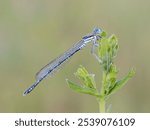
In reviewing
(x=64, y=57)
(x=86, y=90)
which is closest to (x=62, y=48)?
(x=64, y=57)

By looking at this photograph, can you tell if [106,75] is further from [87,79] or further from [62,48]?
[62,48]

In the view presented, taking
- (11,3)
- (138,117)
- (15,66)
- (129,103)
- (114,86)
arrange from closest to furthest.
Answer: (114,86) → (138,117) → (129,103) → (15,66) → (11,3)

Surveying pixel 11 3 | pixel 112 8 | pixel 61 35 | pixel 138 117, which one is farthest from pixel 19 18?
pixel 138 117

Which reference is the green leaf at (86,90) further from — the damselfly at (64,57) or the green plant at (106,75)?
the damselfly at (64,57)

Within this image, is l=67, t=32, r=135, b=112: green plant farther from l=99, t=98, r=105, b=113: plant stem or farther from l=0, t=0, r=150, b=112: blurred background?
l=0, t=0, r=150, b=112: blurred background

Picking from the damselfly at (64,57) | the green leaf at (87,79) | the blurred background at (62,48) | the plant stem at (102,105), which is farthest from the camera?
the blurred background at (62,48)

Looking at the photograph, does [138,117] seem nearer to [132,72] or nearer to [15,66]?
[132,72]

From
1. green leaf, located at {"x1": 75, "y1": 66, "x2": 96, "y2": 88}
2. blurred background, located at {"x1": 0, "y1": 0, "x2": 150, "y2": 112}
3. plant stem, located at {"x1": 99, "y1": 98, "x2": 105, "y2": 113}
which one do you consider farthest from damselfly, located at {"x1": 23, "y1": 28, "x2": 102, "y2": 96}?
blurred background, located at {"x1": 0, "y1": 0, "x2": 150, "y2": 112}

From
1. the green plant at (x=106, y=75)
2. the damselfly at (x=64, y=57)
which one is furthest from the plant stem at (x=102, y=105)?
the damselfly at (x=64, y=57)
